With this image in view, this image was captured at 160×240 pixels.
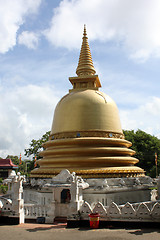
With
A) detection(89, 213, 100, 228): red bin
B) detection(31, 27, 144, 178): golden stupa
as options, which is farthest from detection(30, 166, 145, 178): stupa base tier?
detection(89, 213, 100, 228): red bin

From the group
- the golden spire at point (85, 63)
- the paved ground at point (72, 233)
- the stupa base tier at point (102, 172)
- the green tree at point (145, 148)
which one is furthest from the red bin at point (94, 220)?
the green tree at point (145, 148)

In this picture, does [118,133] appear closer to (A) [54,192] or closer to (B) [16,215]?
(A) [54,192]

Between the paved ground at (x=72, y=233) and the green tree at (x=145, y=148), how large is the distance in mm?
28522

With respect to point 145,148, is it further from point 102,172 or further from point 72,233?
point 72,233

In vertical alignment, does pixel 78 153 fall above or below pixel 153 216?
above

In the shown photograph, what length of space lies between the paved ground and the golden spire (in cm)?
1752

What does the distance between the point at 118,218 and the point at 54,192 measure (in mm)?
4824

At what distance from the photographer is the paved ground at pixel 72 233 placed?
10930mm

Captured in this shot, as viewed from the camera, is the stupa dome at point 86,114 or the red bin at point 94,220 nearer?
the red bin at point 94,220

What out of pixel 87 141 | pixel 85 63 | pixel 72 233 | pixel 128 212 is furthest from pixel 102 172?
pixel 85 63

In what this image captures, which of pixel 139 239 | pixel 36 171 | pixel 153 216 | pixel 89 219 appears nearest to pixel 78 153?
pixel 36 171

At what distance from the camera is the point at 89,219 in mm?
Answer: 13016

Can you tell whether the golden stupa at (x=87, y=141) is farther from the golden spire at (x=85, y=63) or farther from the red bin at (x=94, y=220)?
the red bin at (x=94, y=220)

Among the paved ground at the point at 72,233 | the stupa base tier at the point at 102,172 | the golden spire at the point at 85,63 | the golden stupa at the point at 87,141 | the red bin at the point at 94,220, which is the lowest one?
the paved ground at the point at 72,233
